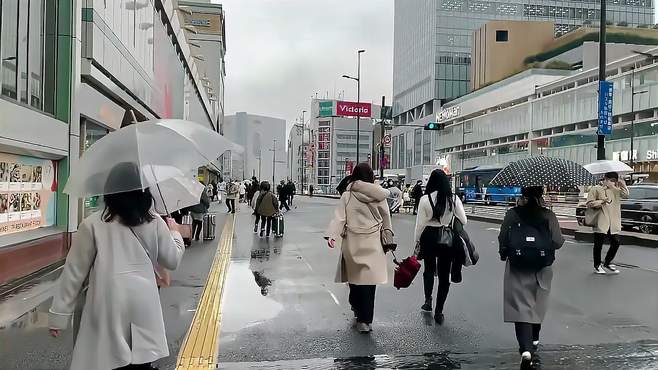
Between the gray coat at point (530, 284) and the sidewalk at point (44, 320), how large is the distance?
116 inches

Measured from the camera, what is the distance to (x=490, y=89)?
79.4m

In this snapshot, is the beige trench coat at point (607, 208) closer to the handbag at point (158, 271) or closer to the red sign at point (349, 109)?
the handbag at point (158, 271)

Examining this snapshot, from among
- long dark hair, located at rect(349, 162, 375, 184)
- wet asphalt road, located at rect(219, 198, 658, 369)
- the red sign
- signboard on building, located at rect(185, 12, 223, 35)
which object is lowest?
wet asphalt road, located at rect(219, 198, 658, 369)

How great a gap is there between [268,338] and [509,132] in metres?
70.8

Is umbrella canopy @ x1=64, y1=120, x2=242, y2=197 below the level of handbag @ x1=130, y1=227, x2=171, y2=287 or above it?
above

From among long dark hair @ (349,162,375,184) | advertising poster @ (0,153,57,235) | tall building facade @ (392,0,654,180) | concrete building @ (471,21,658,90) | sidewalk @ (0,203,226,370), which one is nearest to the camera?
sidewalk @ (0,203,226,370)

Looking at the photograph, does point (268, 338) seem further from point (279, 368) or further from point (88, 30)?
point (88, 30)

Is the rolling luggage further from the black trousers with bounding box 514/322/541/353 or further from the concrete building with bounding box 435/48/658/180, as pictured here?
the concrete building with bounding box 435/48/658/180

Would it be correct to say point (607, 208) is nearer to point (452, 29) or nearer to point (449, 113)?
point (449, 113)

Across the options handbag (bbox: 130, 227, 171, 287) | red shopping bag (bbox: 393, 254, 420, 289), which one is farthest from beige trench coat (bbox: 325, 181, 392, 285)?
handbag (bbox: 130, 227, 171, 287)

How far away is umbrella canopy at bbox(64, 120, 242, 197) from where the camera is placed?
123 inches

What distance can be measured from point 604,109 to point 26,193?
55.8 ft

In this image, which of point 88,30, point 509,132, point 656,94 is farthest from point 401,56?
point 88,30

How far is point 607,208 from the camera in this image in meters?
9.70
